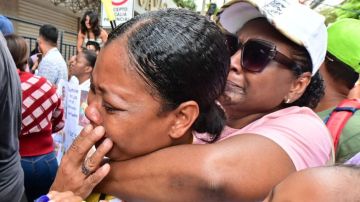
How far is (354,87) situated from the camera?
9.42 ft

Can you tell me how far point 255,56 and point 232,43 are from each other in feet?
0.45

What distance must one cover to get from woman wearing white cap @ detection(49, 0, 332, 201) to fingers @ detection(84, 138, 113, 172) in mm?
25

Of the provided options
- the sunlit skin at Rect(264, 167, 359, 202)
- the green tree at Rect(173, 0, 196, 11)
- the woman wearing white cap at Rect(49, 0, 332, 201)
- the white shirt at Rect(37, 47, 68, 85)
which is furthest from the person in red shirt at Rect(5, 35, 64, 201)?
the green tree at Rect(173, 0, 196, 11)

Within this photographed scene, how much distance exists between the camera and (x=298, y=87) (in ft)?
4.96

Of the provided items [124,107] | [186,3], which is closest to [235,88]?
[124,107]

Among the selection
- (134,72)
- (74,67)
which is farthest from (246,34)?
(74,67)

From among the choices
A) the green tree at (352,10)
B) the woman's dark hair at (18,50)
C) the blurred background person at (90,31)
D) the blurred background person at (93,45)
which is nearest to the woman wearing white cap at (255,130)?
the woman's dark hair at (18,50)

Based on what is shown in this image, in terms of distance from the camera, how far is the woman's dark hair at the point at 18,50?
3348mm

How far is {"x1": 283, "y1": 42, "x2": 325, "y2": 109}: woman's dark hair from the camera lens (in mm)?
1418

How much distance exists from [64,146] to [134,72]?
3476 millimetres

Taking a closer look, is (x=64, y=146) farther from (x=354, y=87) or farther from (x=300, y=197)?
(x=300, y=197)

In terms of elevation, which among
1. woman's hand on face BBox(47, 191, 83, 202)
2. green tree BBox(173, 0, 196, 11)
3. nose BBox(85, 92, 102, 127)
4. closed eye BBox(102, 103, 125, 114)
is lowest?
green tree BBox(173, 0, 196, 11)

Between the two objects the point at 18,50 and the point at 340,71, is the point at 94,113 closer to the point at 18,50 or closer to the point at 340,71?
the point at 340,71

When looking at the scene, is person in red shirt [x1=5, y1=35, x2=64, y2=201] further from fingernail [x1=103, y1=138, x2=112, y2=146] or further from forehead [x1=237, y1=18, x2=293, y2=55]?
fingernail [x1=103, y1=138, x2=112, y2=146]
